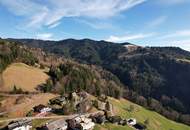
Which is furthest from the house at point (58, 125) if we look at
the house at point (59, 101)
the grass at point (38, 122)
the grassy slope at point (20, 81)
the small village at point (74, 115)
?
the grassy slope at point (20, 81)

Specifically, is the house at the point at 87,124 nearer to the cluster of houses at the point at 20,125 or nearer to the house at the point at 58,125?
the house at the point at 58,125

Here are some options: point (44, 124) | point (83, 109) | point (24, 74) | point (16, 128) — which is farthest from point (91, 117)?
point (24, 74)

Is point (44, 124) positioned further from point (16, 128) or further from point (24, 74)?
point (24, 74)

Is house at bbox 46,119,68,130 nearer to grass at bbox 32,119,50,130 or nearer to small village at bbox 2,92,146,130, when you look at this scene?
small village at bbox 2,92,146,130

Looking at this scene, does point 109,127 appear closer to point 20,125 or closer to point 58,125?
point 58,125

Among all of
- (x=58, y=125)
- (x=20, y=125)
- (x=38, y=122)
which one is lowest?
(x=58, y=125)

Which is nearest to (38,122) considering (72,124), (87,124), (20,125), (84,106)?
(72,124)

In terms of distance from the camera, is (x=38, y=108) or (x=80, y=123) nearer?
(x=80, y=123)

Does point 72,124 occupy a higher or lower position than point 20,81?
lower
